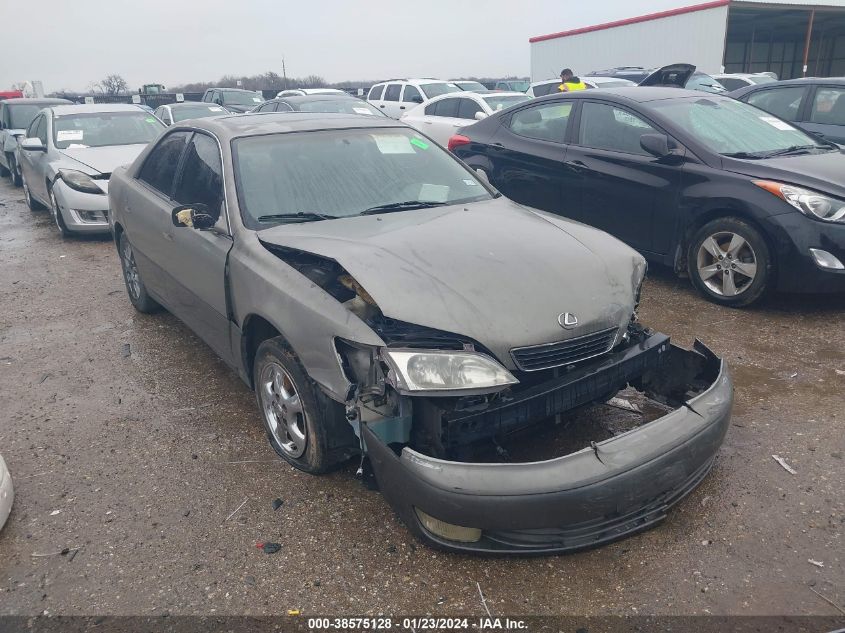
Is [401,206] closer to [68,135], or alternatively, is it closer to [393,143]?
[393,143]

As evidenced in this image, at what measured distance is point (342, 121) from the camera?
4.20 metres

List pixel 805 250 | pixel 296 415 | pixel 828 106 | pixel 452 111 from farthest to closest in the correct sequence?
pixel 452 111, pixel 828 106, pixel 805 250, pixel 296 415

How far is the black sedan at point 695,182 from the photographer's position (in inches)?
187

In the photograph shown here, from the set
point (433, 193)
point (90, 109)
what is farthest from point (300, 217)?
point (90, 109)

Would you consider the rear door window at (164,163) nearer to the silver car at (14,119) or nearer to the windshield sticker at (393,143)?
the windshield sticker at (393,143)

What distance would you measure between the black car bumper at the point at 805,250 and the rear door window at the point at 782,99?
396cm

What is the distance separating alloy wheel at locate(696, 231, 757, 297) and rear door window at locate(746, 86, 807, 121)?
3.78 m

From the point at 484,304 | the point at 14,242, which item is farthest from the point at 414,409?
the point at 14,242

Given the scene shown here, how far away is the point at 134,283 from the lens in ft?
17.8

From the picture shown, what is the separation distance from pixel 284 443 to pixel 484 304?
1.29 meters

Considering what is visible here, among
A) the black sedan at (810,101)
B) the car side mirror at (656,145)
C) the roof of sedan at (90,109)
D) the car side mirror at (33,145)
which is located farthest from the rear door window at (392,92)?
the car side mirror at (656,145)

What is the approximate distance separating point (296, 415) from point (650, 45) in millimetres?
26494

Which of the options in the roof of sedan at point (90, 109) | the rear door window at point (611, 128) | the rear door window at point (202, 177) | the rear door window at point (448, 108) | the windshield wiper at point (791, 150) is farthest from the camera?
the rear door window at point (448, 108)

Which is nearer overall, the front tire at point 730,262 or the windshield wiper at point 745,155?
the front tire at point 730,262
